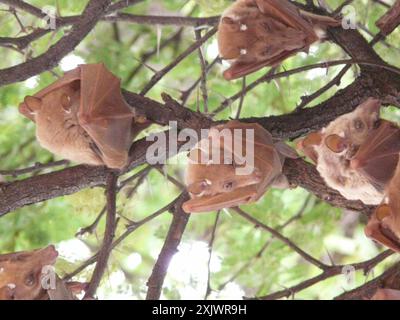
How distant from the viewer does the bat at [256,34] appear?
5.49 feet

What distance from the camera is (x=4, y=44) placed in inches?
73.7

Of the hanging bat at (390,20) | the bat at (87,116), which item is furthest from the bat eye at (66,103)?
the hanging bat at (390,20)

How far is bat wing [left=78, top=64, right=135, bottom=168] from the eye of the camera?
159 cm

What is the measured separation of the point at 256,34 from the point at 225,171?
0.38 metres

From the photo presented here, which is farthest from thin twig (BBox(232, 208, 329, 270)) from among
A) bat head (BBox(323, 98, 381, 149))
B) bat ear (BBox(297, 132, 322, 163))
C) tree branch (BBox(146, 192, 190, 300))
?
bat head (BBox(323, 98, 381, 149))

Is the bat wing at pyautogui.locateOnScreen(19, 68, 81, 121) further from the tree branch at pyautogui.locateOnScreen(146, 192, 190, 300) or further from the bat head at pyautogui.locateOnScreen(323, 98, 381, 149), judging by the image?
the bat head at pyautogui.locateOnScreen(323, 98, 381, 149)

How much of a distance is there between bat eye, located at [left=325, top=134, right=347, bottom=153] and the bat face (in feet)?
1.93

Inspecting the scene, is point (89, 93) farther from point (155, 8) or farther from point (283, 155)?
point (155, 8)

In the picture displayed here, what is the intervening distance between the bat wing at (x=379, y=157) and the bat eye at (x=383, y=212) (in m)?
0.09

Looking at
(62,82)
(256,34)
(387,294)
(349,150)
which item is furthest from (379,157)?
(62,82)

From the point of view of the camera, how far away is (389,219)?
4.19 feet
